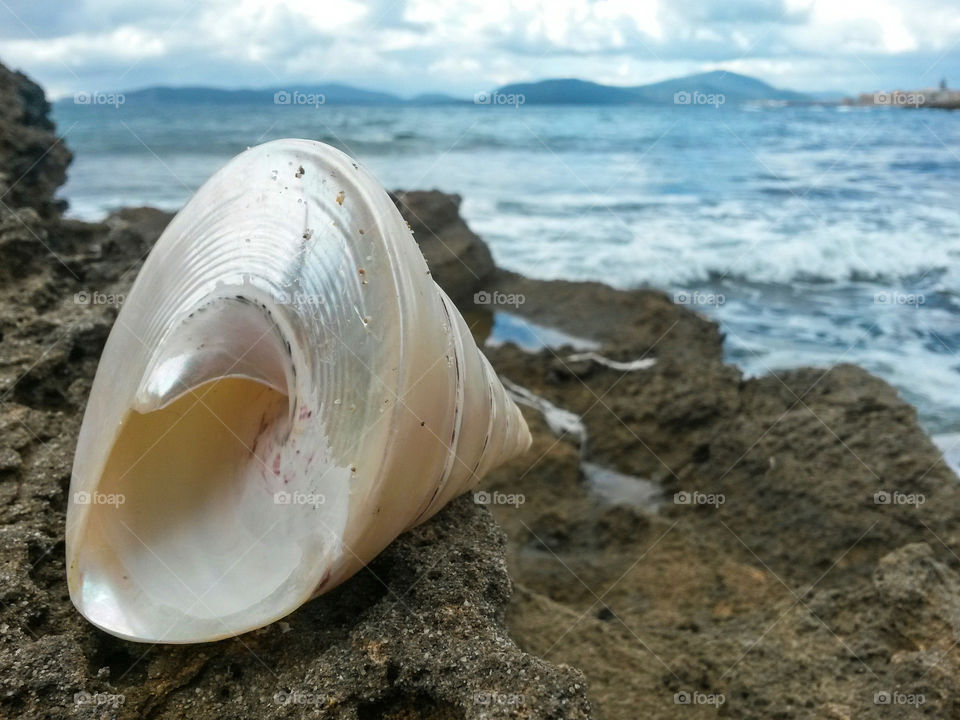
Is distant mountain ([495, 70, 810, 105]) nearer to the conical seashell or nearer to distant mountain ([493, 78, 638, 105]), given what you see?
distant mountain ([493, 78, 638, 105])

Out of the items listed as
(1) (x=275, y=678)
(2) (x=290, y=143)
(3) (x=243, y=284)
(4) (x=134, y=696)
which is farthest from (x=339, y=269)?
(4) (x=134, y=696)

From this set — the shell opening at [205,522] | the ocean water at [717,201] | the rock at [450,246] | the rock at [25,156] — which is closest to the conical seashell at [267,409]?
the shell opening at [205,522]

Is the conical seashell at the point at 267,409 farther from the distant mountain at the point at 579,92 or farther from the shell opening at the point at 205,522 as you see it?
the distant mountain at the point at 579,92

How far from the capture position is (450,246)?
8.57m

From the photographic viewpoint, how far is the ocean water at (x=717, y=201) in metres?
8.69

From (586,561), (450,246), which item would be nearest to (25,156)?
(450,246)

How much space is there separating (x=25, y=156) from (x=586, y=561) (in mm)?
4959

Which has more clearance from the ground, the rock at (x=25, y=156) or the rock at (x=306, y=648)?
the rock at (x=25, y=156)

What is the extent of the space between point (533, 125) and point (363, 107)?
12632 mm

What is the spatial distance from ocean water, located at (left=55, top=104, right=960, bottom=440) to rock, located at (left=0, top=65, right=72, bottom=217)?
4.01 meters

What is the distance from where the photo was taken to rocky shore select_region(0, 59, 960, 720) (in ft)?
6.11

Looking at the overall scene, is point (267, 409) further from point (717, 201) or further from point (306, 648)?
point (717, 201)

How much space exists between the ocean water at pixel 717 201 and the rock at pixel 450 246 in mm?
1973

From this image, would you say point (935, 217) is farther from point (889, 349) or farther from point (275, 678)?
point (275, 678)
